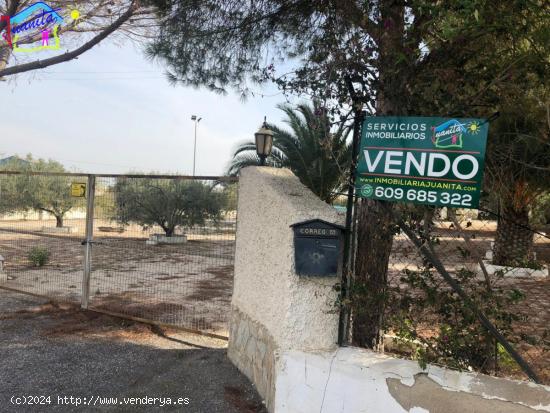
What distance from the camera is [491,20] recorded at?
114 inches

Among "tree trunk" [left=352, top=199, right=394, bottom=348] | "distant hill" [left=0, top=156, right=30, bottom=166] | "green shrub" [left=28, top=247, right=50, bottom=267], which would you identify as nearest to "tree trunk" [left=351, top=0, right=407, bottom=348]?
"tree trunk" [left=352, top=199, right=394, bottom=348]

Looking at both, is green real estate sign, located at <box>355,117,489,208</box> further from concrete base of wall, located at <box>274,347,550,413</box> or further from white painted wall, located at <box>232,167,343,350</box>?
concrete base of wall, located at <box>274,347,550,413</box>

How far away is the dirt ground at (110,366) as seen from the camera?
3.81 meters

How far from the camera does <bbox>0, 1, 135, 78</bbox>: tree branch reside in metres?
9.96

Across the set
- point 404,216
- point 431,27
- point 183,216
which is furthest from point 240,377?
point 431,27

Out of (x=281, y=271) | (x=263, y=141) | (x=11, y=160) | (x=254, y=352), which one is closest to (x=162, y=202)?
(x=263, y=141)

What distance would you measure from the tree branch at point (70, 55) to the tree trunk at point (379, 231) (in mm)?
7551

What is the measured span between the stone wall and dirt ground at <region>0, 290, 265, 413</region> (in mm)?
339

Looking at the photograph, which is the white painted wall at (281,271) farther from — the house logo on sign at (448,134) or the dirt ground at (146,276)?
the dirt ground at (146,276)

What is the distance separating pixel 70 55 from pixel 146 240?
643 centimetres

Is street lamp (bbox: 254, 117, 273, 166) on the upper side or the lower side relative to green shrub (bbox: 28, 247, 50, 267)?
upper

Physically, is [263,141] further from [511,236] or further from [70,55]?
[511,236]

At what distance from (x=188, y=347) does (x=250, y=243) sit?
180cm

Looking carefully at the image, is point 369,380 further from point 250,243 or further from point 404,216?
point 250,243
